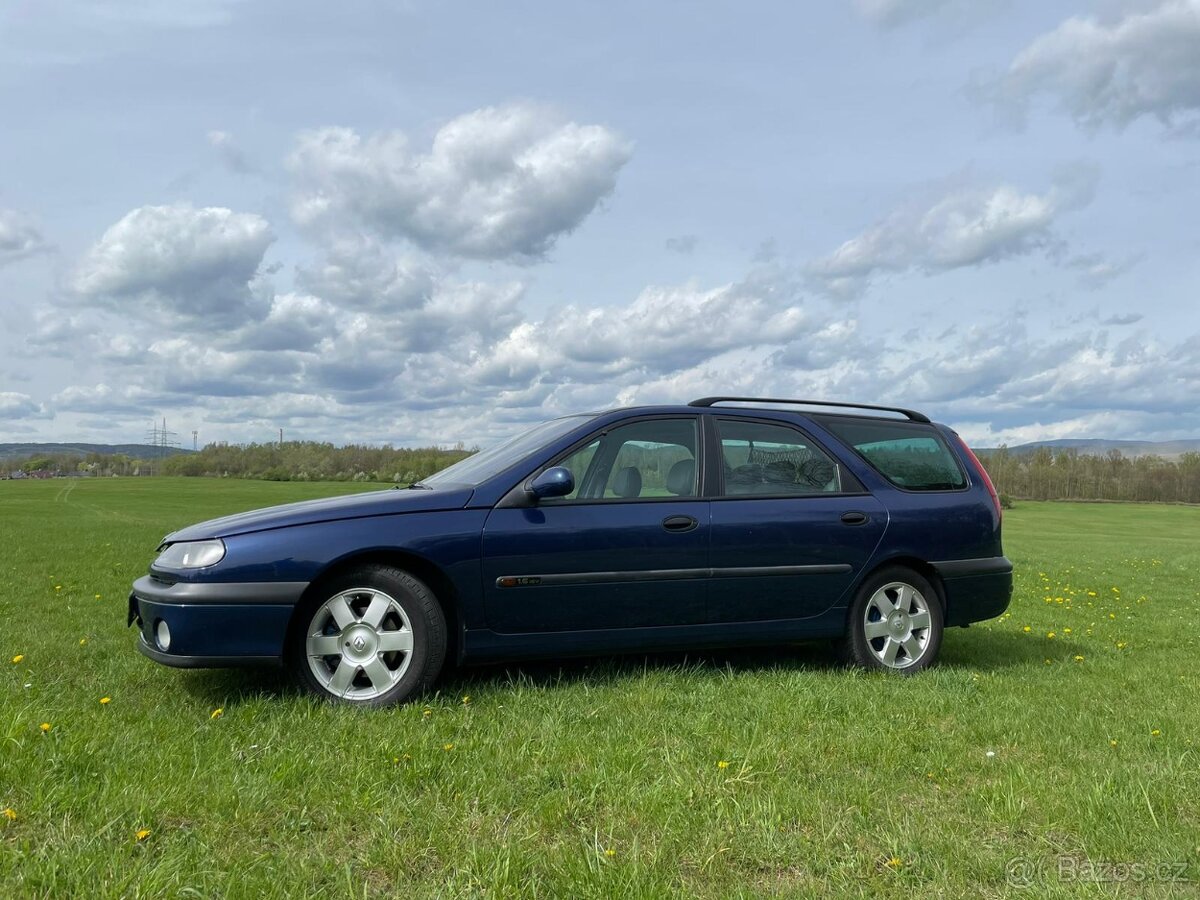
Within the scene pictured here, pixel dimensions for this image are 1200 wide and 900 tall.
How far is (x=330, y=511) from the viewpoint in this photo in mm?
4688

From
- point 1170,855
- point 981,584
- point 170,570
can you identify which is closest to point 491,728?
point 170,570

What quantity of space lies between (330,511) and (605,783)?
2116 mm

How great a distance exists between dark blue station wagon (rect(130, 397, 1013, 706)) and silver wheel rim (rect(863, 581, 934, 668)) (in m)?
0.01

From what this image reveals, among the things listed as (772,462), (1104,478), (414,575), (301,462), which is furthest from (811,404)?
(1104,478)

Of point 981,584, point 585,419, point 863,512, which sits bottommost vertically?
point 981,584

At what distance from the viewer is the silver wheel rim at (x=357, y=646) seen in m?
4.52

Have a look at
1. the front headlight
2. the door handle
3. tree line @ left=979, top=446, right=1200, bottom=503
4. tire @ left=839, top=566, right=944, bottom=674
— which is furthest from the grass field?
tree line @ left=979, top=446, right=1200, bottom=503

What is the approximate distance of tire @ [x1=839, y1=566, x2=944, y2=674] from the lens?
563 cm

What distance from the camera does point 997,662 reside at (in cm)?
635

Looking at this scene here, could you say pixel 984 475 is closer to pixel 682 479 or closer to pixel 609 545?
pixel 682 479

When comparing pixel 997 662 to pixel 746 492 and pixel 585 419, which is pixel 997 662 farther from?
pixel 585 419

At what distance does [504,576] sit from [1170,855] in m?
3.03

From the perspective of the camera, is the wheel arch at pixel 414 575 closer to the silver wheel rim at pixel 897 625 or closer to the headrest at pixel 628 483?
the headrest at pixel 628 483

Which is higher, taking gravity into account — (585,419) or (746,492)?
(585,419)
